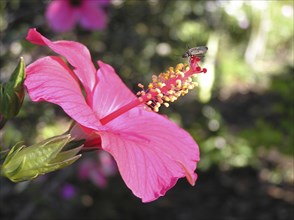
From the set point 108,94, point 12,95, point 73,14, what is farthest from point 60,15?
point 12,95

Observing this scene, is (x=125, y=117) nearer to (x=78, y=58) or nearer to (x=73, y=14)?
(x=78, y=58)

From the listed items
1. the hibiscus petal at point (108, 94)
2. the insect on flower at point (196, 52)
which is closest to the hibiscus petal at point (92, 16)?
the hibiscus petal at point (108, 94)

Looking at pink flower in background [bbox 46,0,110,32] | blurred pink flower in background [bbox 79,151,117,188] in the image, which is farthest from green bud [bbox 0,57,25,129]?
blurred pink flower in background [bbox 79,151,117,188]

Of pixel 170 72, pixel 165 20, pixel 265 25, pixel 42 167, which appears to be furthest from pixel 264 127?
pixel 265 25

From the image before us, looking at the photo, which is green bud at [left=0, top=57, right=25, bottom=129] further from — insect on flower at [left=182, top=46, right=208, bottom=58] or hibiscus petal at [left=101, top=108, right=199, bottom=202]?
insect on flower at [left=182, top=46, right=208, bottom=58]

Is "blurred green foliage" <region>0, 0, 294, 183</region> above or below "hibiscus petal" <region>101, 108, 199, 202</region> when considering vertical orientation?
below

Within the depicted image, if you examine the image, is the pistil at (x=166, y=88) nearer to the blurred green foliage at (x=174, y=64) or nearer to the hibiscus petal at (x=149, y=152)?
the hibiscus petal at (x=149, y=152)

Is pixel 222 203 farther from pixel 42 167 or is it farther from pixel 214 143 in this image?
pixel 42 167

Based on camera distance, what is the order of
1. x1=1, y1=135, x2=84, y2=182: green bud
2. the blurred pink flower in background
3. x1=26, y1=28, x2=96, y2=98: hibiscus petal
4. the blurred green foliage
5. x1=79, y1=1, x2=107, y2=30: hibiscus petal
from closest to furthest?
1. x1=1, y1=135, x2=84, y2=182: green bud
2. x1=26, y1=28, x2=96, y2=98: hibiscus petal
3. x1=79, y1=1, x2=107, y2=30: hibiscus petal
4. the blurred green foliage
5. the blurred pink flower in background
